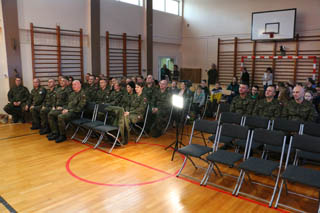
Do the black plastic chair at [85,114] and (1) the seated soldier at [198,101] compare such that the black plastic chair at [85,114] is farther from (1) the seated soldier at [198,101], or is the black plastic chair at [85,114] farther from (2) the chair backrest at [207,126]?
(1) the seated soldier at [198,101]

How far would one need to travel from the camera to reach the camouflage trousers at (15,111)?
25.4ft

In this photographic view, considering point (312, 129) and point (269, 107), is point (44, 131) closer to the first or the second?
point (269, 107)

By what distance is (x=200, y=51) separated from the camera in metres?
13.1

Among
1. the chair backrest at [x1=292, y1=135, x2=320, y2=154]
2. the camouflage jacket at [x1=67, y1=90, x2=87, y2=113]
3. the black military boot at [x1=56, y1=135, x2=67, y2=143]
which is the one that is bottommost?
the black military boot at [x1=56, y1=135, x2=67, y2=143]

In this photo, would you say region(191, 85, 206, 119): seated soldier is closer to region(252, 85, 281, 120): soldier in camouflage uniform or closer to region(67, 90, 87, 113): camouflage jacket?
region(252, 85, 281, 120): soldier in camouflage uniform

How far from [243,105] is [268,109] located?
52cm

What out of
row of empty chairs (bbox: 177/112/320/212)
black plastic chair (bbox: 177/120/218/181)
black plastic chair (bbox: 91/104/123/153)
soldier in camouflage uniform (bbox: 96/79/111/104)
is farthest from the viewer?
soldier in camouflage uniform (bbox: 96/79/111/104)

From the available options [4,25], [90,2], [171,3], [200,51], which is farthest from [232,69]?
[4,25]

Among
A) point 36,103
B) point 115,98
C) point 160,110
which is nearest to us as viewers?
point 160,110

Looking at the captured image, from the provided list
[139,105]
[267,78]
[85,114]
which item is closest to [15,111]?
[85,114]

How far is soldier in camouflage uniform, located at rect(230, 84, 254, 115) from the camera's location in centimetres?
545

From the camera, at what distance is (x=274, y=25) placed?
10359mm

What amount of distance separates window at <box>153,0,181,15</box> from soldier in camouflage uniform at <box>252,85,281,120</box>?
28.1 feet

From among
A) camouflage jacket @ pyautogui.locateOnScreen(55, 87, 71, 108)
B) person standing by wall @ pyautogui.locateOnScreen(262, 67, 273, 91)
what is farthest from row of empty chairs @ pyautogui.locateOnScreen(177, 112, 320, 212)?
person standing by wall @ pyautogui.locateOnScreen(262, 67, 273, 91)
